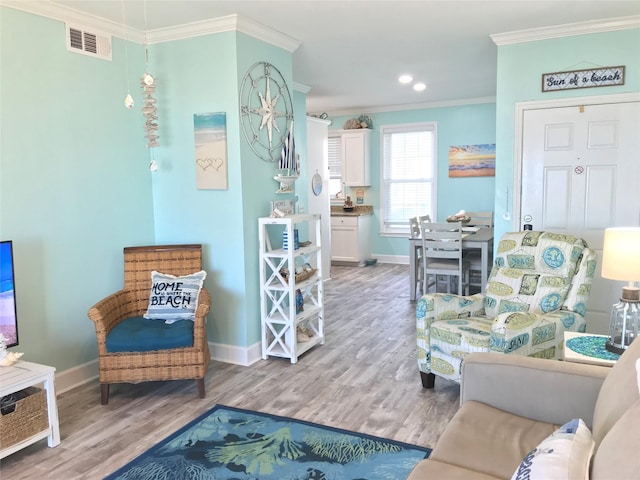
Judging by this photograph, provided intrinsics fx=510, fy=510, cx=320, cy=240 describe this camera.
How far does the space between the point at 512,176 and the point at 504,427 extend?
9.36 ft

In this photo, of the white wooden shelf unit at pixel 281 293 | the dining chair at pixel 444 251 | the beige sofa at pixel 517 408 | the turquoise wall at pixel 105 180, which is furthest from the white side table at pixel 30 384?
the dining chair at pixel 444 251

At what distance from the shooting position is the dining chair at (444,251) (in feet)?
17.3

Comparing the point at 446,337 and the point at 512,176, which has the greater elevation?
the point at 512,176

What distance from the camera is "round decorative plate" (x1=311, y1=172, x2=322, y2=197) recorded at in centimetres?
666

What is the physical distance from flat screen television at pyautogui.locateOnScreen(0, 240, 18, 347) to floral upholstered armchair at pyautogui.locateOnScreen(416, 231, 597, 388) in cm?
236

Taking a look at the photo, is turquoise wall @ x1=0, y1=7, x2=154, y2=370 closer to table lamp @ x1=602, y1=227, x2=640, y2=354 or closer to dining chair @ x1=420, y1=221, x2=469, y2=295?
dining chair @ x1=420, y1=221, x2=469, y2=295

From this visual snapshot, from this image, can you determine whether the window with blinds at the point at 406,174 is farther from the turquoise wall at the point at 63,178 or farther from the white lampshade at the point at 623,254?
the white lampshade at the point at 623,254

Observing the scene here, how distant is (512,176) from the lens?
4.29 meters

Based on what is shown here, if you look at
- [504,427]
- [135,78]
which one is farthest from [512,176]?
[135,78]

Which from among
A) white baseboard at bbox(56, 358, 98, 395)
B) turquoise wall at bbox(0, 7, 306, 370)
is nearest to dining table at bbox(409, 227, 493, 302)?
turquoise wall at bbox(0, 7, 306, 370)

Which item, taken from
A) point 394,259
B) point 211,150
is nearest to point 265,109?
point 211,150

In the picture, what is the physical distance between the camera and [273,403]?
3.18 m

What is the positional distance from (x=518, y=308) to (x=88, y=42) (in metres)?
3.38

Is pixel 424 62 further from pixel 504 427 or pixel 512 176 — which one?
pixel 504 427
